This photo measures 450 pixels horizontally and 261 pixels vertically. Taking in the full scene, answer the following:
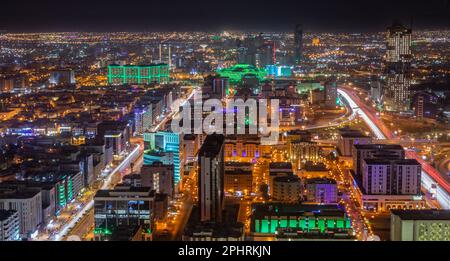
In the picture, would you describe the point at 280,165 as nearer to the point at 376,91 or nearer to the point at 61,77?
the point at 376,91

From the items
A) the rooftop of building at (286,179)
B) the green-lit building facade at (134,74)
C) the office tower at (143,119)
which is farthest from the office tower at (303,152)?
the green-lit building facade at (134,74)

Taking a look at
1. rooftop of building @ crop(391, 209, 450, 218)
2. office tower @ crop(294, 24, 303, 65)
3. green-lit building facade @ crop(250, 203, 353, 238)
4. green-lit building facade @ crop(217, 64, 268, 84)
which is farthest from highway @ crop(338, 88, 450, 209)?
green-lit building facade @ crop(217, 64, 268, 84)

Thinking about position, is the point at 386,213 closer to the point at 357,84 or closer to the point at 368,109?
the point at 368,109

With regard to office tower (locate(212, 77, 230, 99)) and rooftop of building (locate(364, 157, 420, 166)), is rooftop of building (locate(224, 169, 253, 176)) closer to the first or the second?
rooftop of building (locate(364, 157, 420, 166))

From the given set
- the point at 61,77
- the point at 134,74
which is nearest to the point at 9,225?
the point at 61,77
